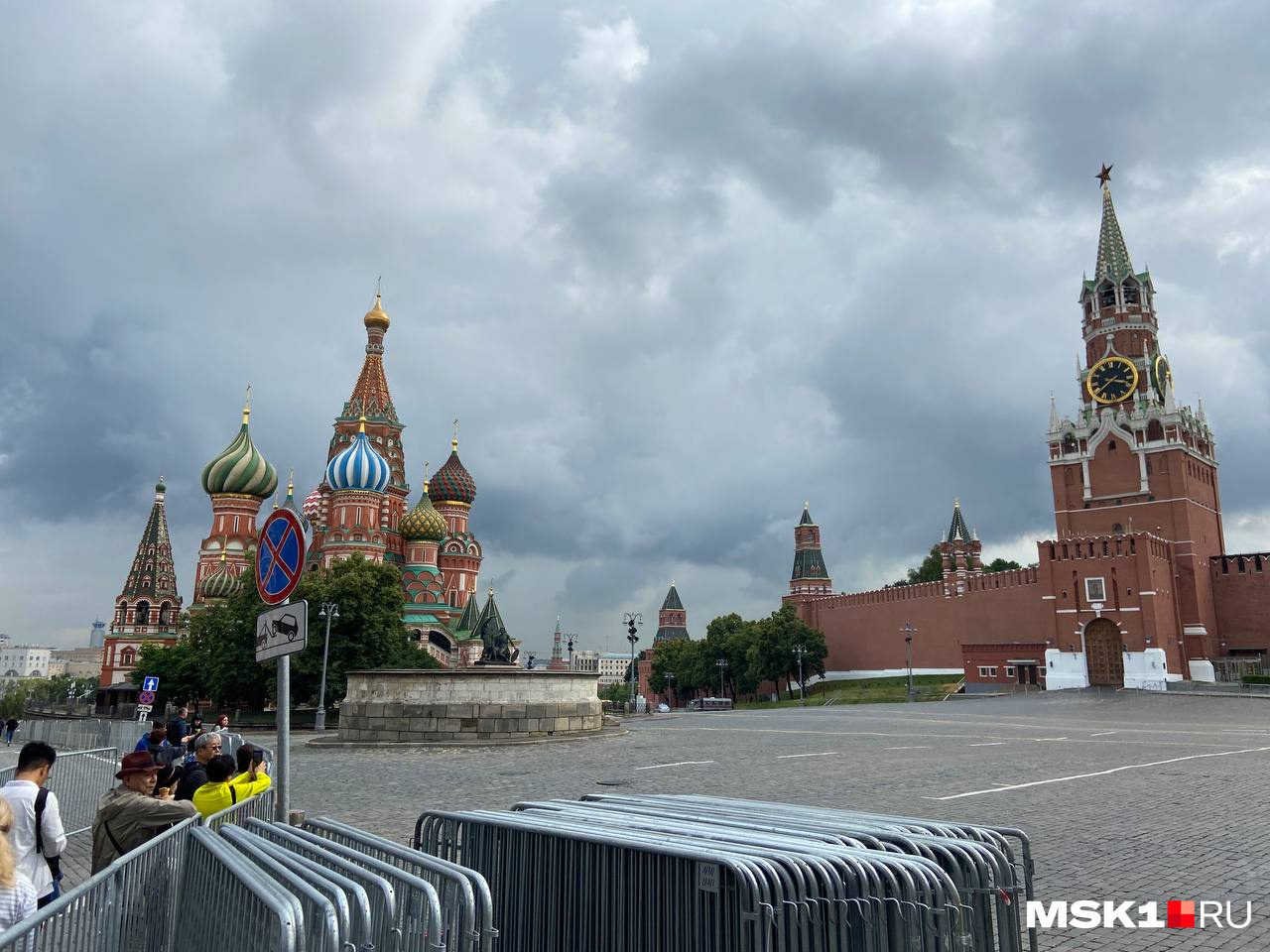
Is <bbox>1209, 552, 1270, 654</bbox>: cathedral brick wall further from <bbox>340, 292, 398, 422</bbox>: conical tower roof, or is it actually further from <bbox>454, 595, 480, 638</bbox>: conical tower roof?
<bbox>340, 292, 398, 422</bbox>: conical tower roof

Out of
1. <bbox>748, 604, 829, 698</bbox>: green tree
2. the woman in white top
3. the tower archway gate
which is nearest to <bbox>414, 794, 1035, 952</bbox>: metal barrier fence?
the woman in white top

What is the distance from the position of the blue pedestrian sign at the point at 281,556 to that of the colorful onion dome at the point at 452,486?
206ft

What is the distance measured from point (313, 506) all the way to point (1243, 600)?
6127 centimetres

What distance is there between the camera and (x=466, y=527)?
226 feet

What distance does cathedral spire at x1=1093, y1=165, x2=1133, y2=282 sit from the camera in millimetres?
67125

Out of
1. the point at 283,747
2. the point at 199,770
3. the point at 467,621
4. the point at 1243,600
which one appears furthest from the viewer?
the point at 467,621

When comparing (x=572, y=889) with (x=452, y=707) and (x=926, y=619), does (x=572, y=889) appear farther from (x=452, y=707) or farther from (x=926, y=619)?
(x=926, y=619)

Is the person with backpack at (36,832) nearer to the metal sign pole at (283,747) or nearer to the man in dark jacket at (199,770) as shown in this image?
the metal sign pole at (283,747)

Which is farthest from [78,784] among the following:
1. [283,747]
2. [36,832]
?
[36,832]

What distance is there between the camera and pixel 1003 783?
12.2m

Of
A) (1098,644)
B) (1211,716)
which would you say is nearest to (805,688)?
(1098,644)

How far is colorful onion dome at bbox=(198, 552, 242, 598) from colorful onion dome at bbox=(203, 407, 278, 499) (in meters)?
6.13

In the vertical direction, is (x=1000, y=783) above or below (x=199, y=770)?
below

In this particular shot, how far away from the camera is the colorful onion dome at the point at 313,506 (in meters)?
67.5
